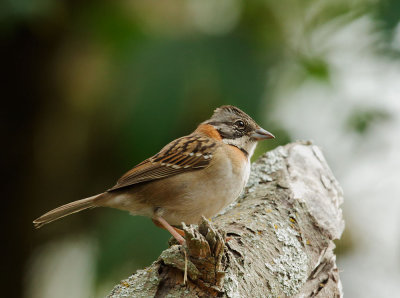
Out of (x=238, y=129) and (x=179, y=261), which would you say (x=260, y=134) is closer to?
(x=238, y=129)

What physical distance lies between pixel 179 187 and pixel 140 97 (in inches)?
59.3

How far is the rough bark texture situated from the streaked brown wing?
427 mm

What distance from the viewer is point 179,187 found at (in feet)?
13.1

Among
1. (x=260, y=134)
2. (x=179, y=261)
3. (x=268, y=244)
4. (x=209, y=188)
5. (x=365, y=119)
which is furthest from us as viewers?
(x=365, y=119)

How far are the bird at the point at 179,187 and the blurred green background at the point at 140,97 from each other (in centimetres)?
68

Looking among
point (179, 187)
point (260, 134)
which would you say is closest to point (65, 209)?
point (179, 187)

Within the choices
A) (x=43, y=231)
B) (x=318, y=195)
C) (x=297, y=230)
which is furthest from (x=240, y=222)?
(x=43, y=231)

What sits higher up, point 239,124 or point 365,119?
point 365,119

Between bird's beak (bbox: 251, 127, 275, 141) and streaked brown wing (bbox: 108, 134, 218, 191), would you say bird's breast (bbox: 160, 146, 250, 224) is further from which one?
bird's beak (bbox: 251, 127, 275, 141)

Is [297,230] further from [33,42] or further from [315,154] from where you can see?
[33,42]

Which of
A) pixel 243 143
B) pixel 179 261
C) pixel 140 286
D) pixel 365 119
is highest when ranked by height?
pixel 365 119

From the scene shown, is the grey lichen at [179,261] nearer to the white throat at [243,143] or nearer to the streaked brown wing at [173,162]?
the streaked brown wing at [173,162]

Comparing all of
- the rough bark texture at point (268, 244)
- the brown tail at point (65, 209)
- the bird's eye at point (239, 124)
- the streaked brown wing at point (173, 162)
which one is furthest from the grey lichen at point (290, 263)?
the brown tail at point (65, 209)

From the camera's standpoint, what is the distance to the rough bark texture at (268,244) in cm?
264
